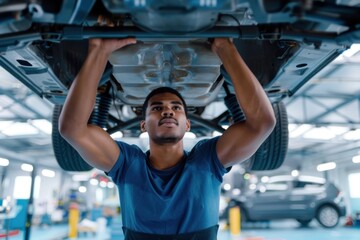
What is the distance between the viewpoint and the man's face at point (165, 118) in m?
1.63

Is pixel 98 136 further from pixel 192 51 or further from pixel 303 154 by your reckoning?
pixel 303 154

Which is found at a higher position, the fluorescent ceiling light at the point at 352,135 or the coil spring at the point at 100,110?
the fluorescent ceiling light at the point at 352,135

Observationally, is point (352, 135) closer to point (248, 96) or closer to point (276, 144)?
point (276, 144)

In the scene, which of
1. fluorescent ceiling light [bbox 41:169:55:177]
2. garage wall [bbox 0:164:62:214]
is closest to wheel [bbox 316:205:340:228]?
garage wall [bbox 0:164:62:214]

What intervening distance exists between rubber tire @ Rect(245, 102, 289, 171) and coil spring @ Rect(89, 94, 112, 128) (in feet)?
Result: 3.90

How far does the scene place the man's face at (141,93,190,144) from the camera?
1631 millimetres

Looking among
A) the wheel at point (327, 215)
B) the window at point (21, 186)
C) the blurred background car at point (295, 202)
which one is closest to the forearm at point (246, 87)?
the blurred background car at point (295, 202)

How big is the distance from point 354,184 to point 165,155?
45.5ft

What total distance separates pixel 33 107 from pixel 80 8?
7.16 m


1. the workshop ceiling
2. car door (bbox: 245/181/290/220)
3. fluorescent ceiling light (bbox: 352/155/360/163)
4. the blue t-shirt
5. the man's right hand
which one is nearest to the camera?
the man's right hand

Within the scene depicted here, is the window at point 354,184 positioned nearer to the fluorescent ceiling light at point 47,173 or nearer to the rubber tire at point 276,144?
the rubber tire at point 276,144

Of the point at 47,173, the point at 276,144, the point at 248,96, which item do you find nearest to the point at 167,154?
the point at 248,96

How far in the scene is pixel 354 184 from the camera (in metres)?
13.5

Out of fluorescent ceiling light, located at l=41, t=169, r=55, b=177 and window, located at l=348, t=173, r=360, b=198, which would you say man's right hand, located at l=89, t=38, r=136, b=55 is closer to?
window, located at l=348, t=173, r=360, b=198
